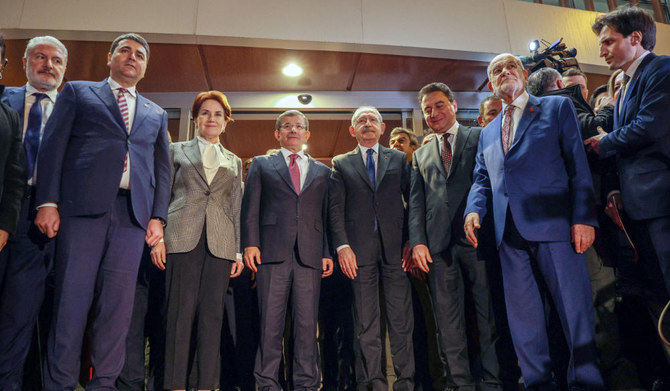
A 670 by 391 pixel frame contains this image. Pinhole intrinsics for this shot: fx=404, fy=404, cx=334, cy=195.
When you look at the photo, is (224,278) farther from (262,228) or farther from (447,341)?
(447,341)

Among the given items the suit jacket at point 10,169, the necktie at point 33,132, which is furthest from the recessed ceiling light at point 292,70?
the suit jacket at point 10,169

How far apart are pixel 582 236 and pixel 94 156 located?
2.12 metres

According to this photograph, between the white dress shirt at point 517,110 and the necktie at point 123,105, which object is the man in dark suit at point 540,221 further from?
the necktie at point 123,105

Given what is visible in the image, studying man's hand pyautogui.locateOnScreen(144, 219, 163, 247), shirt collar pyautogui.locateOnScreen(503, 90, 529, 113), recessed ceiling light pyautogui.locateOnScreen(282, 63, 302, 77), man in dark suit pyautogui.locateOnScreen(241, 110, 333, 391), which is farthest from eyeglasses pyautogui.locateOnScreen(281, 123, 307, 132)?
recessed ceiling light pyautogui.locateOnScreen(282, 63, 302, 77)

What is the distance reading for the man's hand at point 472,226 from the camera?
75.4 inches

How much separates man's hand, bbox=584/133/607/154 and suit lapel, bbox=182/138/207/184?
1.99 meters

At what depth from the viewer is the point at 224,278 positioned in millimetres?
2115

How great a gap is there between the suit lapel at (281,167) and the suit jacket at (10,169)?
47.7 inches

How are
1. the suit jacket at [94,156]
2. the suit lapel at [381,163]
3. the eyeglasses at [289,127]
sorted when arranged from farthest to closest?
the eyeglasses at [289,127] → the suit lapel at [381,163] → the suit jacket at [94,156]

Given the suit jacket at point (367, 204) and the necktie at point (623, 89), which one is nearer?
the necktie at point (623, 89)

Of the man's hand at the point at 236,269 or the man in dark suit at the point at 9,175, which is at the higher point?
the man in dark suit at the point at 9,175

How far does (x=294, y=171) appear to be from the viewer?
8.06 feet

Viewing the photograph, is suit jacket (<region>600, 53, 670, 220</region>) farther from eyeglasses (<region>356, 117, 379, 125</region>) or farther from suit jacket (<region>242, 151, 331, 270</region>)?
suit jacket (<region>242, 151, 331, 270</region>)

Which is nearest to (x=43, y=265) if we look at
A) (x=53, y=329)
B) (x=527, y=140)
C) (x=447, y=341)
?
(x=53, y=329)
